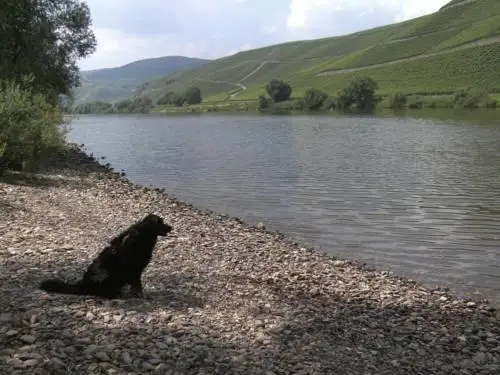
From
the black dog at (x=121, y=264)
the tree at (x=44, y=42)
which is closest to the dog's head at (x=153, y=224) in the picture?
the black dog at (x=121, y=264)

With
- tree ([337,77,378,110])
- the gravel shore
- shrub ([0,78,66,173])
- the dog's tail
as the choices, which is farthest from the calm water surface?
tree ([337,77,378,110])

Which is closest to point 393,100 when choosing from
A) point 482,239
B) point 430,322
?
point 482,239

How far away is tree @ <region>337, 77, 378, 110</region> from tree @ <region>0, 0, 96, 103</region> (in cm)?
12778

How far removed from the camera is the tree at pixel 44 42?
3591cm

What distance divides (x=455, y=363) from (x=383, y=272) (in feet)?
23.4

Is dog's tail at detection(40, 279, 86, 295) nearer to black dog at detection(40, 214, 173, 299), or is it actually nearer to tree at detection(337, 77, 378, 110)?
black dog at detection(40, 214, 173, 299)

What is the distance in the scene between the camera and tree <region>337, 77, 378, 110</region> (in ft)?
538

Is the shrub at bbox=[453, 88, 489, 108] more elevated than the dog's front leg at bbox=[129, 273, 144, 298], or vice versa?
the shrub at bbox=[453, 88, 489, 108]

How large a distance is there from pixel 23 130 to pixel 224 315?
60.8 ft

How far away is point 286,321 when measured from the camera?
10297 mm

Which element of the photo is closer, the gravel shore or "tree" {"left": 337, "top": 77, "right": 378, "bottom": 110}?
the gravel shore

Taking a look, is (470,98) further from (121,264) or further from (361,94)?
(121,264)

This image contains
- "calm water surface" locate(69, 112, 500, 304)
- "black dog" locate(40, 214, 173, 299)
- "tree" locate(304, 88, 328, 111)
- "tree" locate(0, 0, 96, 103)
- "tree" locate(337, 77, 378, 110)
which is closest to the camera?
"black dog" locate(40, 214, 173, 299)

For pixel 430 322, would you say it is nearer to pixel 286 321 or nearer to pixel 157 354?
pixel 286 321
